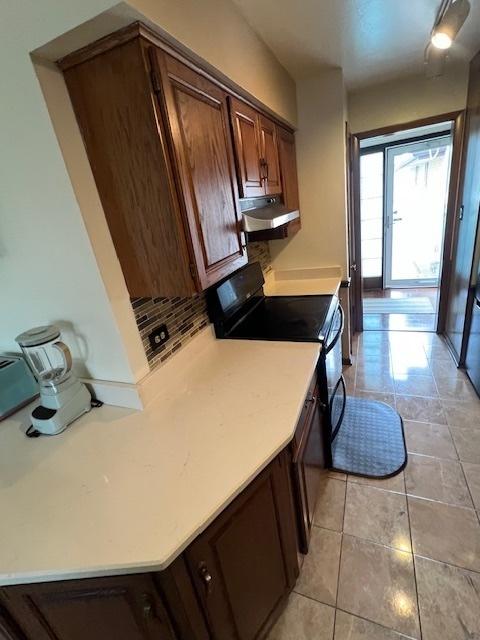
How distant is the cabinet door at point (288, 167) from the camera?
6.93 ft

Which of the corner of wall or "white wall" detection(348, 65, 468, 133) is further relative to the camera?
"white wall" detection(348, 65, 468, 133)

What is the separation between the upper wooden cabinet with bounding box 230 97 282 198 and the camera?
144 centimetres

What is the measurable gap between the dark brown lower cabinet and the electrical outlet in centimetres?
70

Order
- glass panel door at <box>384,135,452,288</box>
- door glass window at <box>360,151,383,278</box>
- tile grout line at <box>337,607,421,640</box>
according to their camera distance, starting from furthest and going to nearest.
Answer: door glass window at <box>360,151,383,278</box> → glass panel door at <box>384,135,452,288</box> → tile grout line at <box>337,607,421,640</box>

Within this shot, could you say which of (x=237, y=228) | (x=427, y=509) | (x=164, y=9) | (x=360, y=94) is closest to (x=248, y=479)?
(x=237, y=228)

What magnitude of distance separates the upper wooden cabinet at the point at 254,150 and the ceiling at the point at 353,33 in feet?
1.31

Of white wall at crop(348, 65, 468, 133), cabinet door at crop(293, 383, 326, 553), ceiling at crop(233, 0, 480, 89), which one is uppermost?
ceiling at crop(233, 0, 480, 89)

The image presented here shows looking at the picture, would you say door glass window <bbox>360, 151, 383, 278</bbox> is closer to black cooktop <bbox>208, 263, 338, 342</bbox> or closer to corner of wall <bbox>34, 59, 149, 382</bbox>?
black cooktop <bbox>208, 263, 338, 342</bbox>

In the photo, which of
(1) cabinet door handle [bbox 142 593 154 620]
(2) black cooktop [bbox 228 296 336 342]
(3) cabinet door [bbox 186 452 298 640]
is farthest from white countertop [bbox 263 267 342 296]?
(1) cabinet door handle [bbox 142 593 154 620]

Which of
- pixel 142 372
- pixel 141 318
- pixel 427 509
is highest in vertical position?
pixel 141 318

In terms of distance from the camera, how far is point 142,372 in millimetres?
1252

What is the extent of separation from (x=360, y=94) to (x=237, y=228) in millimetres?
2213

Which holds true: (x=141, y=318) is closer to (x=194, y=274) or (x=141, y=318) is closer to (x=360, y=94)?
(x=194, y=274)

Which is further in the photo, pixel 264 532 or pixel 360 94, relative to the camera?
pixel 360 94
